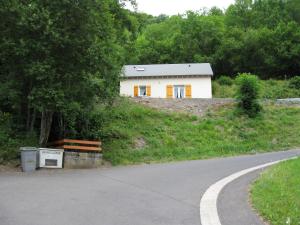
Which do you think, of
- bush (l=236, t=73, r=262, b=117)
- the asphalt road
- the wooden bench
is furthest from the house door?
the asphalt road

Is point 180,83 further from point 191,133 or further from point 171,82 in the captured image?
point 191,133

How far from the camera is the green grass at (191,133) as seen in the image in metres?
19.8

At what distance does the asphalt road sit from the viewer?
7.44 m

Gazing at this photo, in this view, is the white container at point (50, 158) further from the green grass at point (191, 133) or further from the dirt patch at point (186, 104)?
the dirt patch at point (186, 104)

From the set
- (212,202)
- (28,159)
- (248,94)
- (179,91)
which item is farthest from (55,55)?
(179,91)

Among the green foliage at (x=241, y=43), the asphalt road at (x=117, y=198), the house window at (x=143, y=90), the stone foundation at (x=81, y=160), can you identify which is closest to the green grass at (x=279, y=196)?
the asphalt road at (x=117, y=198)

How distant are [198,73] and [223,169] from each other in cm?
2774

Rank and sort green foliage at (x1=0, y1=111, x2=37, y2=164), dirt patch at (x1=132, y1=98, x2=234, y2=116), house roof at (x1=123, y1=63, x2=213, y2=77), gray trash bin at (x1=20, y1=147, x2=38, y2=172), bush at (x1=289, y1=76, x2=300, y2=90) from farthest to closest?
1. bush at (x1=289, y1=76, x2=300, y2=90)
2. house roof at (x1=123, y1=63, x2=213, y2=77)
3. dirt patch at (x1=132, y1=98, x2=234, y2=116)
4. green foliage at (x1=0, y1=111, x2=37, y2=164)
5. gray trash bin at (x1=20, y1=147, x2=38, y2=172)

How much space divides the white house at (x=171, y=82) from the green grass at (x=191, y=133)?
1408 centimetres

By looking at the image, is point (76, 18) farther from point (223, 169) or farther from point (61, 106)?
point (223, 169)

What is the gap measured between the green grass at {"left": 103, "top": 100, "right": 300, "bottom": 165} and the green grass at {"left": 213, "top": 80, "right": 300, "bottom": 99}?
14.6 metres

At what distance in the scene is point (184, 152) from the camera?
67.0 feet

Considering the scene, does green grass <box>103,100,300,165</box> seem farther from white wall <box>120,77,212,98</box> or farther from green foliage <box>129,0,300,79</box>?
green foliage <box>129,0,300,79</box>

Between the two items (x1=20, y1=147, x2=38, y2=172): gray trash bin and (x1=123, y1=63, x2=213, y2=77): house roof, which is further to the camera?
(x1=123, y1=63, x2=213, y2=77): house roof
